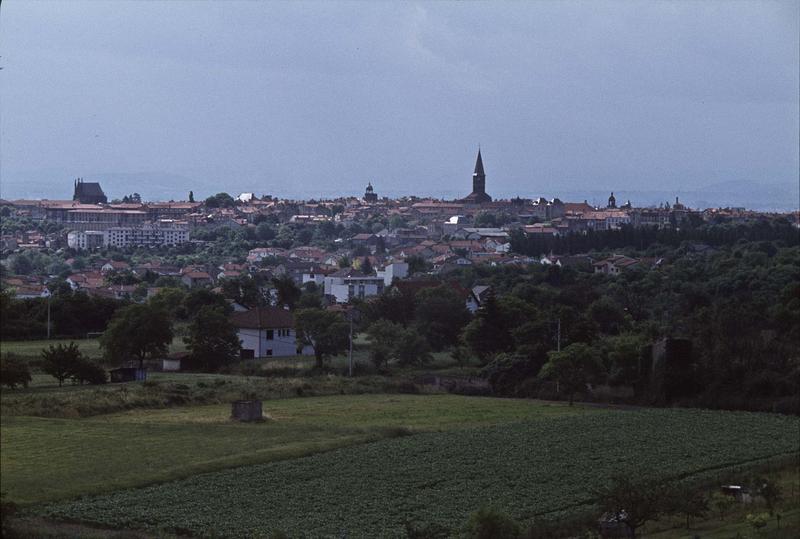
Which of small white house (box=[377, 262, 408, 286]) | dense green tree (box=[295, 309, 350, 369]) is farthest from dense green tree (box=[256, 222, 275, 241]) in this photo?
dense green tree (box=[295, 309, 350, 369])

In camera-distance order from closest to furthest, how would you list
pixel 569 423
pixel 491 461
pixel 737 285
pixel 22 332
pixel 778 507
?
1. pixel 22 332
2. pixel 778 507
3. pixel 491 461
4. pixel 569 423
5. pixel 737 285

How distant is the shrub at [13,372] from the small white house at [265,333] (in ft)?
63.9

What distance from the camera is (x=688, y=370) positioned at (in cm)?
2814

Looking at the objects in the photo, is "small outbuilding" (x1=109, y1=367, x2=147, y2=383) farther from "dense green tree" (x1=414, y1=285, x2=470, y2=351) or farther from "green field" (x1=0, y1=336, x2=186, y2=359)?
"dense green tree" (x1=414, y1=285, x2=470, y2=351)

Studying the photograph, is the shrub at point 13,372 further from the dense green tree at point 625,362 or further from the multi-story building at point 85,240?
the multi-story building at point 85,240

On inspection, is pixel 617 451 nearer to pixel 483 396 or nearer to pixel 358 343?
pixel 483 396

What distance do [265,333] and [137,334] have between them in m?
8.31

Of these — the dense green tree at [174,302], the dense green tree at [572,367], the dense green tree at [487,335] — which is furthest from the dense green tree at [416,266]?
the dense green tree at [572,367]

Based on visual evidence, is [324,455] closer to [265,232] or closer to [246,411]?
[246,411]

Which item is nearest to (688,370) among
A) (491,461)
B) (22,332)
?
(491,461)

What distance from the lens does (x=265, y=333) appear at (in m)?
33.4

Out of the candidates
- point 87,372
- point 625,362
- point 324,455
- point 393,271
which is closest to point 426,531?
point 324,455

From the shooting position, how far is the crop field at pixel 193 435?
14031 mm

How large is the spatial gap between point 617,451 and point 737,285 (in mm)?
28680
